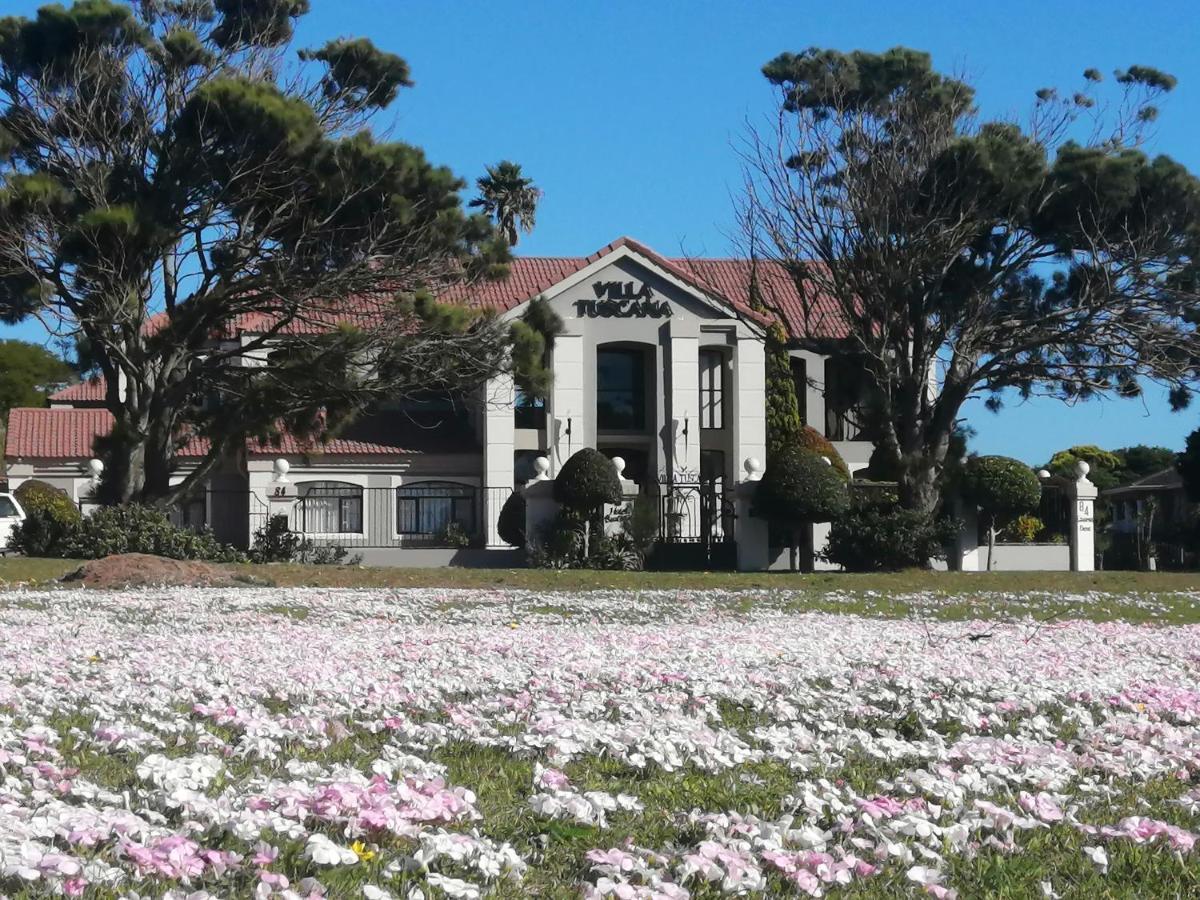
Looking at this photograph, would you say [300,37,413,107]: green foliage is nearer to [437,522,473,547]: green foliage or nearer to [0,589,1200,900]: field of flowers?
[437,522,473,547]: green foliage

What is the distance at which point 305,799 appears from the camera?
4.50 metres

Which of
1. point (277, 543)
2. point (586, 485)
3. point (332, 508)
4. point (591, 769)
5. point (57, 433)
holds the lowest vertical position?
point (591, 769)

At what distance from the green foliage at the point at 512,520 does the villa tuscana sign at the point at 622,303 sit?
721 centimetres

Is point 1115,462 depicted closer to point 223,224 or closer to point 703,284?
point 703,284

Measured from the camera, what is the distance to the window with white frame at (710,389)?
136 ft

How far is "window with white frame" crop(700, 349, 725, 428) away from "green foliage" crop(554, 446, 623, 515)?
11.4 metres

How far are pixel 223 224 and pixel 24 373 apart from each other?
44517 millimetres

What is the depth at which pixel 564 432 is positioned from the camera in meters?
38.5

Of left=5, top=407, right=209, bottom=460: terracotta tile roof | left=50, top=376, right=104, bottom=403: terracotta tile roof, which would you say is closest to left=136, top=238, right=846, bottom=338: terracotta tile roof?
left=5, top=407, right=209, bottom=460: terracotta tile roof

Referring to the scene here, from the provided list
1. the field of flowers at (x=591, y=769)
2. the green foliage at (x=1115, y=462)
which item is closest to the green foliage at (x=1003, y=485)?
the field of flowers at (x=591, y=769)

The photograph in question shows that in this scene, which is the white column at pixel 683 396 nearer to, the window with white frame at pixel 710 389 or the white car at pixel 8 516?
the window with white frame at pixel 710 389

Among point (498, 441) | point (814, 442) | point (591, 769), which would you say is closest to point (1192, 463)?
point (814, 442)

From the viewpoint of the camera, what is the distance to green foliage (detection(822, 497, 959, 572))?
29.1 metres

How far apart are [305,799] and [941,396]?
29.1m
